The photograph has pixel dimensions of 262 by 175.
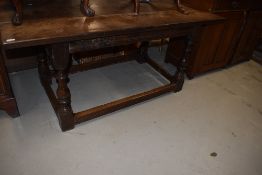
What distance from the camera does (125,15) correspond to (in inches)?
57.9

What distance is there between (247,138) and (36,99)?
1.82 metres

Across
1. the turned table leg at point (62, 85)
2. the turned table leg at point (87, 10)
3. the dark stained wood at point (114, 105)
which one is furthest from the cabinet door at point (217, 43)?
the turned table leg at point (62, 85)

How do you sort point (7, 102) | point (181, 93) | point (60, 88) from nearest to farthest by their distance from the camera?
1. point (60, 88)
2. point (7, 102)
3. point (181, 93)

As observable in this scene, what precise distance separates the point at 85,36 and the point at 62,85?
1.44 ft

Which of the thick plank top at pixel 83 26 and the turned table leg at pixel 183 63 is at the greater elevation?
the thick plank top at pixel 83 26

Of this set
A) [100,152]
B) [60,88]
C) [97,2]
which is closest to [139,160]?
[100,152]

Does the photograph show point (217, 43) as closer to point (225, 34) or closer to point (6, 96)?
point (225, 34)

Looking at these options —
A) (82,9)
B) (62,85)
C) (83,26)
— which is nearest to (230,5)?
(82,9)

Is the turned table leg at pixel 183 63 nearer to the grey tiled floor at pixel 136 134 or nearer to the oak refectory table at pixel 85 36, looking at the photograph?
the oak refectory table at pixel 85 36

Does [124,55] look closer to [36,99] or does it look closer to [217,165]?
[36,99]

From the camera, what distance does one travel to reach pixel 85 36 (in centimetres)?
115

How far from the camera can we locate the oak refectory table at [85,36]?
1065 mm

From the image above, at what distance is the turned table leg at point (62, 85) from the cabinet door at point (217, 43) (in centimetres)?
143

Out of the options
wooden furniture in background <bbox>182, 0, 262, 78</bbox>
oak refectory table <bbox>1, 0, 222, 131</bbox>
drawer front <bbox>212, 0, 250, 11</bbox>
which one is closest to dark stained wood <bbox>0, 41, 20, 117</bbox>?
oak refectory table <bbox>1, 0, 222, 131</bbox>
